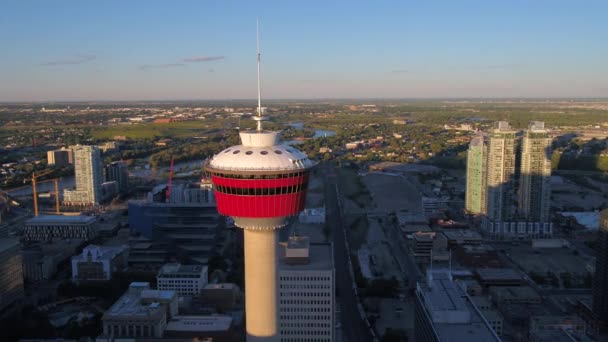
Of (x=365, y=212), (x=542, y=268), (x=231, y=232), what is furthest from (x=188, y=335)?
(x=365, y=212)

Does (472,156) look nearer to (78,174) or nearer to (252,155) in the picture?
(78,174)

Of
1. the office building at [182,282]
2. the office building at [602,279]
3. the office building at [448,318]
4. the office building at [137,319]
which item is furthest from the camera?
the office building at [182,282]

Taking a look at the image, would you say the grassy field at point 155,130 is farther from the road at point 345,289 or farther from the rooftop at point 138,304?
the rooftop at point 138,304

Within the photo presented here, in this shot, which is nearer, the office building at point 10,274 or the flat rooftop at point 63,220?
the office building at point 10,274

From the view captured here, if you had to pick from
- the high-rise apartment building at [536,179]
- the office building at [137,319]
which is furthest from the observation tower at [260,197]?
the high-rise apartment building at [536,179]

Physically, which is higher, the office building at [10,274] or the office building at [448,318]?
the office building at [448,318]

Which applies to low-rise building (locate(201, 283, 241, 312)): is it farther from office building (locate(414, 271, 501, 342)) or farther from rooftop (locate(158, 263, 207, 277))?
office building (locate(414, 271, 501, 342))

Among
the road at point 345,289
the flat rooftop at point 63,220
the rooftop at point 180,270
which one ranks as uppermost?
the flat rooftop at point 63,220

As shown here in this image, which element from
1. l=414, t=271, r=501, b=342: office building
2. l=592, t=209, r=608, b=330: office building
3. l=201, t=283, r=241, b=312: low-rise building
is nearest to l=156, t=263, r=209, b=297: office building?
l=201, t=283, r=241, b=312: low-rise building
